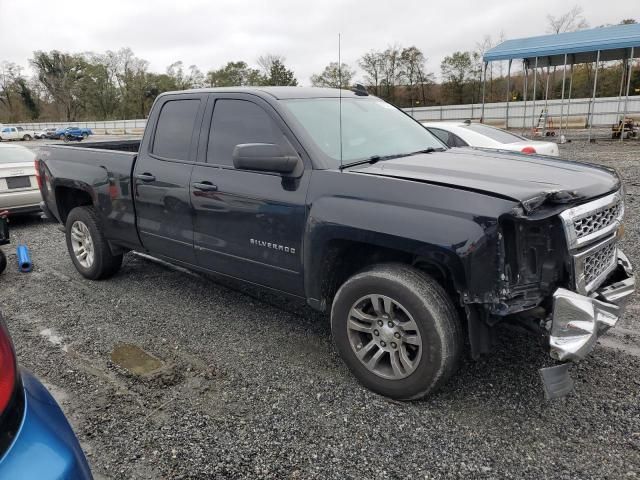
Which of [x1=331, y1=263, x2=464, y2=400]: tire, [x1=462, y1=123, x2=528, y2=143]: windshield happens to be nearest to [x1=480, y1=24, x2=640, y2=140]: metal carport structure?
[x1=462, y1=123, x2=528, y2=143]: windshield

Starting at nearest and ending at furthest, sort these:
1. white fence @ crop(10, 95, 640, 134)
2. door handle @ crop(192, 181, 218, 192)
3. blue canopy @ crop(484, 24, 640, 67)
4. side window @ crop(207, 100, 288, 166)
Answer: side window @ crop(207, 100, 288, 166) → door handle @ crop(192, 181, 218, 192) → blue canopy @ crop(484, 24, 640, 67) → white fence @ crop(10, 95, 640, 134)

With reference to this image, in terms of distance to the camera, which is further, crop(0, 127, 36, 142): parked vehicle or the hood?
crop(0, 127, 36, 142): parked vehicle

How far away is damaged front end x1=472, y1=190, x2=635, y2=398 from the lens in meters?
2.54

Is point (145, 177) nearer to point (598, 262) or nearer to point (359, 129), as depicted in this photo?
point (359, 129)

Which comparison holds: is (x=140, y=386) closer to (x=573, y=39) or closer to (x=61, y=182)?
(x=61, y=182)

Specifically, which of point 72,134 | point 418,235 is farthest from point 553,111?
point 72,134

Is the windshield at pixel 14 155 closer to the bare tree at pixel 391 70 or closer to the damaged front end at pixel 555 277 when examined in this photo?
the damaged front end at pixel 555 277

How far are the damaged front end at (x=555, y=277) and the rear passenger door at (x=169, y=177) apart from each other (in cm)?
249

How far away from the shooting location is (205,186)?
384cm

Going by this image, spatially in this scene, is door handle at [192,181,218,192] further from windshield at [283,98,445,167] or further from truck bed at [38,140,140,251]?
truck bed at [38,140,140,251]

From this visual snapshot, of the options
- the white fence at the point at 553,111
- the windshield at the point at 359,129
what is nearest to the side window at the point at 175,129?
the windshield at the point at 359,129

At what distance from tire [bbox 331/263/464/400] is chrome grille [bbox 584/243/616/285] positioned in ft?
2.48

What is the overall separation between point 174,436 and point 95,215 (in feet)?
10.3

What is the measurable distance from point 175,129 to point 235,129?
0.73 metres
